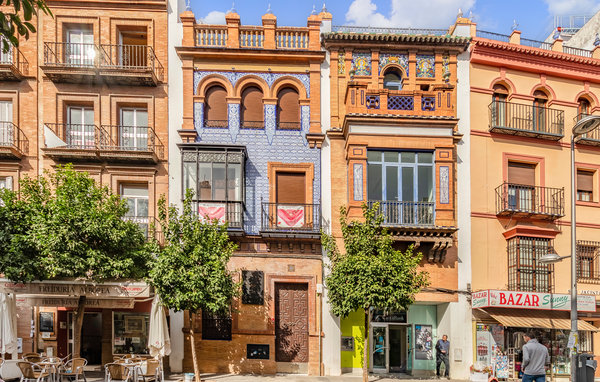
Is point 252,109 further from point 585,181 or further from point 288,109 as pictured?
point 585,181

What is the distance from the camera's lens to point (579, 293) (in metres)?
18.3

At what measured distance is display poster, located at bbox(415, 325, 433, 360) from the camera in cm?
1783

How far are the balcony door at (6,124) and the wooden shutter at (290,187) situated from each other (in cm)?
970

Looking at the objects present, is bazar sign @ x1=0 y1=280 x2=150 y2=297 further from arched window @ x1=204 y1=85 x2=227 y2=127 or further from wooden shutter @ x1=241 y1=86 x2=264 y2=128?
wooden shutter @ x1=241 y1=86 x2=264 y2=128

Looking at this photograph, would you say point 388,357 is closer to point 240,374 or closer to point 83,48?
point 240,374

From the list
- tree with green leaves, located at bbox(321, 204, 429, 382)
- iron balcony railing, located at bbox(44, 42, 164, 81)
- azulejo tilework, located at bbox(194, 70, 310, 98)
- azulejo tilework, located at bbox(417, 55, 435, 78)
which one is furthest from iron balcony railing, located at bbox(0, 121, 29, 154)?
azulejo tilework, located at bbox(417, 55, 435, 78)

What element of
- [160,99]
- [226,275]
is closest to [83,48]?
[160,99]

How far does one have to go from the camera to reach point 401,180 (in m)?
17.4

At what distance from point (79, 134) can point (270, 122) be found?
7.01 m

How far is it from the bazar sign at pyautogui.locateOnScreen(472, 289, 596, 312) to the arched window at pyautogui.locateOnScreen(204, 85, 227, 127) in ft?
36.5

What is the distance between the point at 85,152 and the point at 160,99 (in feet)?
10.7

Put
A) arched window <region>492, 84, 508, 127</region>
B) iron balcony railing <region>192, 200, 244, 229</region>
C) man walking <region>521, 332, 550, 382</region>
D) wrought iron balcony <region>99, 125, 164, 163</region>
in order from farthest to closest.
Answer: arched window <region>492, 84, 508, 127</region> → wrought iron balcony <region>99, 125, 164, 163</region> → iron balcony railing <region>192, 200, 244, 229</region> → man walking <region>521, 332, 550, 382</region>

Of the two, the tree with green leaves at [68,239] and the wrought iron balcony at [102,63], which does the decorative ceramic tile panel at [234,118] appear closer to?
the wrought iron balcony at [102,63]

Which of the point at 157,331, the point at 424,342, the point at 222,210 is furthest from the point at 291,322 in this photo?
the point at 424,342
